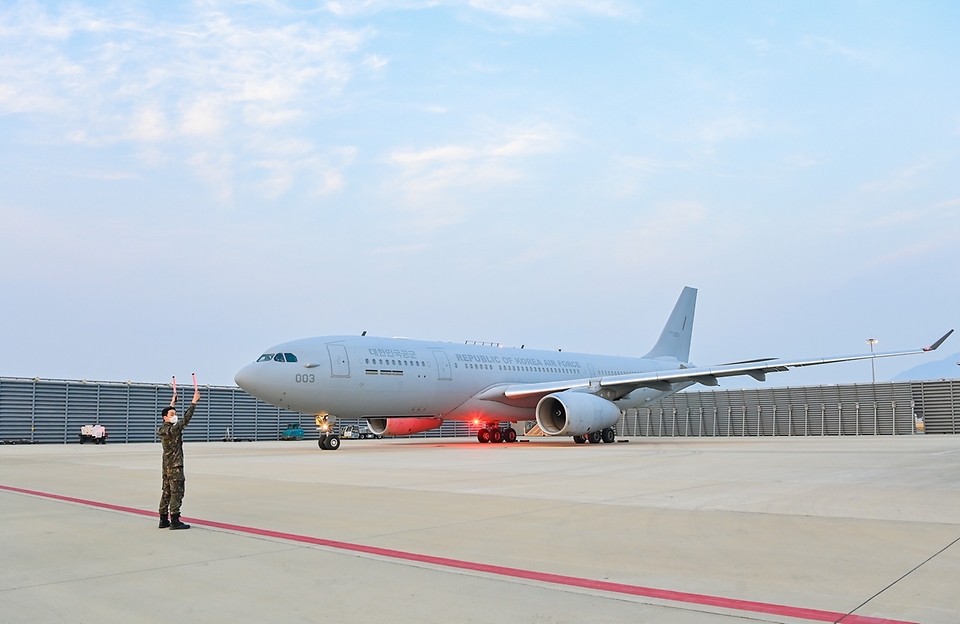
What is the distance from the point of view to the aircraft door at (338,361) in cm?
2456

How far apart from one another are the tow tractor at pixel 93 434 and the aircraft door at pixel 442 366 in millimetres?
19011

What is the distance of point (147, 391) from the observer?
133 feet

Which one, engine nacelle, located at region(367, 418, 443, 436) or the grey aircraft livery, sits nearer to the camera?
the grey aircraft livery

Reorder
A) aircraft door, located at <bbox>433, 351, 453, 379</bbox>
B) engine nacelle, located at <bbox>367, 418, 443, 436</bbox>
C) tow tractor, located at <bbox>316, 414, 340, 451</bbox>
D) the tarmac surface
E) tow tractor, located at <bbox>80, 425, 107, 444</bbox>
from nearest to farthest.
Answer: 1. the tarmac surface
2. tow tractor, located at <bbox>316, 414, 340, 451</bbox>
3. aircraft door, located at <bbox>433, 351, 453, 379</bbox>
4. engine nacelle, located at <bbox>367, 418, 443, 436</bbox>
5. tow tractor, located at <bbox>80, 425, 107, 444</bbox>

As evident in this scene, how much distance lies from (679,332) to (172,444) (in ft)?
124

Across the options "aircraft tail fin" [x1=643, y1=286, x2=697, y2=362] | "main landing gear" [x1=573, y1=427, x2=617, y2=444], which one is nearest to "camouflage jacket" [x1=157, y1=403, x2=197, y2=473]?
"main landing gear" [x1=573, y1=427, x2=617, y2=444]

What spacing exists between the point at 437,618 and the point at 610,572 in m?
1.70

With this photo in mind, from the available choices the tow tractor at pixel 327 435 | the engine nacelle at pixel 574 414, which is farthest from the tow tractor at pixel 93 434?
the engine nacelle at pixel 574 414

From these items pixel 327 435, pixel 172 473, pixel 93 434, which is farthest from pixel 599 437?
pixel 93 434

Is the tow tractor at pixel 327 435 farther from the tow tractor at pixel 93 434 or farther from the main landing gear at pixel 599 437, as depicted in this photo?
the tow tractor at pixel 93 434

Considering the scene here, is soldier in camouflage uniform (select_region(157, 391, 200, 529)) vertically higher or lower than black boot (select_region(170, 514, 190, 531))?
higher

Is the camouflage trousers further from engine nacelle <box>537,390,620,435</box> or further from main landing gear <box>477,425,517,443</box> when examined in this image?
main landing gear <box>477,425,517,443</box>

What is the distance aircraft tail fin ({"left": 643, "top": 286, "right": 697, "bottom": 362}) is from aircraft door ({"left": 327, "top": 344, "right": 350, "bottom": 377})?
72.2ft

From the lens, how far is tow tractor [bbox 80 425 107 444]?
36.8 meters
